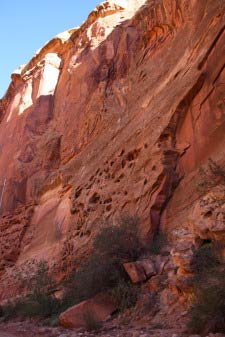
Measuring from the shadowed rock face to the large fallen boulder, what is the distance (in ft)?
6.46

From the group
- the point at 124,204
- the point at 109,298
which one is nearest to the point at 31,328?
the point at 109,298

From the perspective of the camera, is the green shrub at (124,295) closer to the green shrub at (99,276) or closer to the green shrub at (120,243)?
the green shrub at (99,276)

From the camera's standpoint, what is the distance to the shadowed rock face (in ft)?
32.2

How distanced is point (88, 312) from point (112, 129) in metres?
9.39

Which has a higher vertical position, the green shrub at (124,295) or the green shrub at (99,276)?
the green shrub at (99,276)

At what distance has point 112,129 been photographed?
50.0 feet

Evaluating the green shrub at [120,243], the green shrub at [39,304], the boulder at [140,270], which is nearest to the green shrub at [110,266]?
the green shrub at [120,243]

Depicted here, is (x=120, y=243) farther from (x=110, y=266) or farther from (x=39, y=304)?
(x=39, y=304)

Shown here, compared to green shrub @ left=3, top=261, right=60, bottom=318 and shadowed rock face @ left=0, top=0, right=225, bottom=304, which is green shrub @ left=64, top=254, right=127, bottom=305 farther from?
shadowed rock face @ left=0, top=0, right=225, bottom=304

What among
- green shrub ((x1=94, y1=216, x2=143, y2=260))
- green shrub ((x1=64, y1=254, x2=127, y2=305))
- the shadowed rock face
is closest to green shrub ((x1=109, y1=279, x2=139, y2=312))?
green shrub ((x1=64, y1=254, x2=127, y2=305))

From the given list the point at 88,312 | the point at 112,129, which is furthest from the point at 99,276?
the point at 112,129

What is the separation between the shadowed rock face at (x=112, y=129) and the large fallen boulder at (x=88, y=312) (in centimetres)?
197

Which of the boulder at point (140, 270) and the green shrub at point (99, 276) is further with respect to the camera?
the green shrub at point (99, 276)

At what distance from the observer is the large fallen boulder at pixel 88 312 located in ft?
22.8
